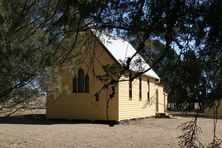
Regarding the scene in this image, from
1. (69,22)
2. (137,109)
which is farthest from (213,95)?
(137,109)

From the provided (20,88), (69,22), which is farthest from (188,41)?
(20,88)

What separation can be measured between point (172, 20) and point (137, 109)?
108ft

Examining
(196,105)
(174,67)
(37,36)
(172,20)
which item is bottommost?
(196,105)

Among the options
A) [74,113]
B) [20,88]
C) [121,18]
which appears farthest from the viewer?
[74,113]

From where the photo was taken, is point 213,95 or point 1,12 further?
point 1,12

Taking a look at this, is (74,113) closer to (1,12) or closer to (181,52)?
(1,12)

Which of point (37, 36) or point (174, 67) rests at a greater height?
point (37, 36)

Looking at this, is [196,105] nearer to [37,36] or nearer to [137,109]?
[37,36]

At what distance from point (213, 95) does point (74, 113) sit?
97.8 ft

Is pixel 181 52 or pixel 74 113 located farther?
pixel 74 113

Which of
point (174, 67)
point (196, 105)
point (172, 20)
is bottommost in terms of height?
point (196, 105)

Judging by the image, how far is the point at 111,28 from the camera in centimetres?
545

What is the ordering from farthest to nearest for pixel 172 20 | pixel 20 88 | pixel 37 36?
pixel 20 88
pixel 37 36
pixel 172 20

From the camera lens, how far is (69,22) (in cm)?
558
